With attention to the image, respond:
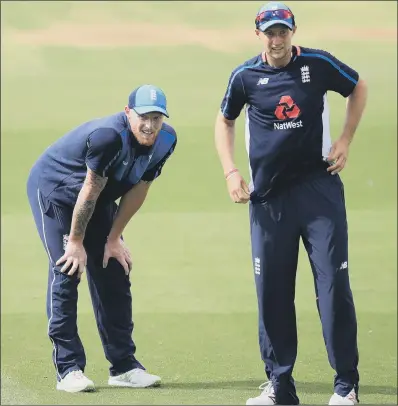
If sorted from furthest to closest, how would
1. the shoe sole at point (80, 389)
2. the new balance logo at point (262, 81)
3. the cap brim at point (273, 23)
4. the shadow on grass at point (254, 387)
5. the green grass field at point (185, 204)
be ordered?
the green grass field at point (185, 204) < the shadow on grass at point (254, 387) < the shoe sole at point (80, 389) < the new balance logo at point (262, 81) < the cap brim at point (273, 23)

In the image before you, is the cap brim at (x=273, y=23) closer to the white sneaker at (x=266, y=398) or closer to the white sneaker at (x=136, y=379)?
the white sneaker at (x=266, y=398)

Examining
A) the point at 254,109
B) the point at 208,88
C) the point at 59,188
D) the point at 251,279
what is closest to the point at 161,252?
the point at 251,279

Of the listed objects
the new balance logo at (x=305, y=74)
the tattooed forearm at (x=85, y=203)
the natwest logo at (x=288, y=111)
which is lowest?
the tattooed forearm at (x=85, y=203)

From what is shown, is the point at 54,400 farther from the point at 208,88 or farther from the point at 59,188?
the point at 208,88

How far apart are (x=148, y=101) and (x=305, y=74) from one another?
0.67 metres

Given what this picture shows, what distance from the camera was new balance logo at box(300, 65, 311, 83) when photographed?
4164mm

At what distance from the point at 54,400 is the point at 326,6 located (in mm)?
6339

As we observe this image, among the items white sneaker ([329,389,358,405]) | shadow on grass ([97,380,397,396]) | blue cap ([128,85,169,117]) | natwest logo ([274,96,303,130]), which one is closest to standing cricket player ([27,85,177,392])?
blue cap ([128,85,169,117])

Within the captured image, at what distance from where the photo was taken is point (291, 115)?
4.15m

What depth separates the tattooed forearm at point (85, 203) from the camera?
4449 millimetres

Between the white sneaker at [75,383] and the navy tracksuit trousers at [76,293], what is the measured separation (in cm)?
4

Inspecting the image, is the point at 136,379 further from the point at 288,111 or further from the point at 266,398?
the point at 288,111

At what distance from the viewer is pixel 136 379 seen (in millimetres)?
4840

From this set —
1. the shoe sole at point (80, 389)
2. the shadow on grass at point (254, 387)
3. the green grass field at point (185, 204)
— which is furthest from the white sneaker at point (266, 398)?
the shoe sole at point (80, 389)
